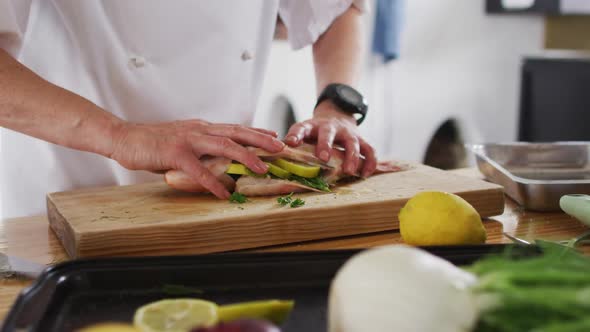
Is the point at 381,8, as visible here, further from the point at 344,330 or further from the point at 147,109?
the point at 344,330

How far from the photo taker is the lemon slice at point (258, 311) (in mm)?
794

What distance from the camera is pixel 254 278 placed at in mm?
1001

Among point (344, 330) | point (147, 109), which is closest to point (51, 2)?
point (147, 109)

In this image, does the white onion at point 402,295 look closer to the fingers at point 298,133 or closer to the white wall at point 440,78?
the fingers at point 298,133

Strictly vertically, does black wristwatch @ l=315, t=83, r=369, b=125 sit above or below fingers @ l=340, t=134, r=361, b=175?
above

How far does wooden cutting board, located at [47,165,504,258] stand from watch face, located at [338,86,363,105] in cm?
41

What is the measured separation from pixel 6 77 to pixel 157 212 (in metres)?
0.45

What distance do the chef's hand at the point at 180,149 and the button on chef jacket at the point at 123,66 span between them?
39 cm

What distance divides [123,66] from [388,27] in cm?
271

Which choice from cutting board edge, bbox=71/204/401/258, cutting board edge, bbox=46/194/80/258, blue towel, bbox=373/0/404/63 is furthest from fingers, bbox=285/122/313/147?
blue towel, bbox=373/0/404/63

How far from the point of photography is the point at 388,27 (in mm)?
4285

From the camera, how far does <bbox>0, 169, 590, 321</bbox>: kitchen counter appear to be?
132 cm

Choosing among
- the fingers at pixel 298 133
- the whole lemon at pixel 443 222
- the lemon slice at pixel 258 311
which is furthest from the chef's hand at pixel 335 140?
the lemon slice at pixel 258 311

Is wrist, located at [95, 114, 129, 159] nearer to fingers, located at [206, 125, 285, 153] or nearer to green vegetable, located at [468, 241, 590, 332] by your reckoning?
fingers, located at [206, 125, 285, 153]
